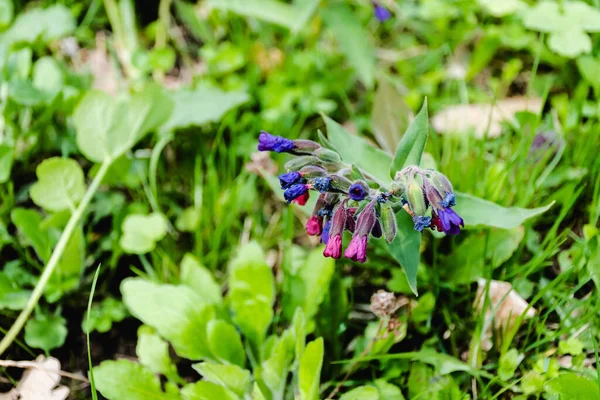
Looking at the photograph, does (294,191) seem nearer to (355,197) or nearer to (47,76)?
(355,197)

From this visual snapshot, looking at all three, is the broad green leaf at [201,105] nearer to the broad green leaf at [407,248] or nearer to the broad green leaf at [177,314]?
the broad green leaf at [177,314]

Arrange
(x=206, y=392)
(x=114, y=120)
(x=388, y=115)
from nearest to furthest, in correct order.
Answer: (x=206, y=392), (x=114, y=120), (x=388, y=115)

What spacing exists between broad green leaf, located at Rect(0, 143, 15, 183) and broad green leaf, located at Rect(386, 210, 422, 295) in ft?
4.78

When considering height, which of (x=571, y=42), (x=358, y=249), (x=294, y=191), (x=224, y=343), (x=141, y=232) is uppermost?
(x=571, y=42)

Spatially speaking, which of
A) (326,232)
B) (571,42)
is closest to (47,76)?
(326,232)

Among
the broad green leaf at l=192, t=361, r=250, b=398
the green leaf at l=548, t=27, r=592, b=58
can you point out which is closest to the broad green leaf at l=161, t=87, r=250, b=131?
the broad green leaf at l=192, t=361, r=250, b=398

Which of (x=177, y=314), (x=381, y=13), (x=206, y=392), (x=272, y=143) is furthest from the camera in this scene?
(x=381, y=13)

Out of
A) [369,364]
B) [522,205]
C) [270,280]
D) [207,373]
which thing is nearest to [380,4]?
[522,205]

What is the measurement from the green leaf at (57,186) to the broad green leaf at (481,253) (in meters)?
1.38

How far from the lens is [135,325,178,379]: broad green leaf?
1.88m

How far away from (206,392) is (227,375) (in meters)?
0.08

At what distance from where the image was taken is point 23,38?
8.76 feet

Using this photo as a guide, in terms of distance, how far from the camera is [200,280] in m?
2.06

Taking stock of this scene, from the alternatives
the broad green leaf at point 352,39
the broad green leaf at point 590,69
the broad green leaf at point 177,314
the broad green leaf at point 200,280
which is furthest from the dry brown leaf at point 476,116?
the broad green leaf at point 177,314
